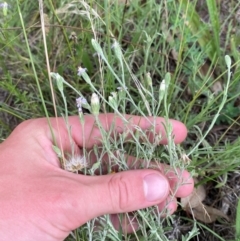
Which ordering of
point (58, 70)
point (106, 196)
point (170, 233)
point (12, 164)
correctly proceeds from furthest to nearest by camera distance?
point (58, 70), point (170, 233), point (12, 164), point (106, 196)

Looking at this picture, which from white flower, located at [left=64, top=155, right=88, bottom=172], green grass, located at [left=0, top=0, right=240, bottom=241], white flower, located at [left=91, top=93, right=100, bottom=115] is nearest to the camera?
white flower, located at [left=91, top=93, right=100, bottom=115]

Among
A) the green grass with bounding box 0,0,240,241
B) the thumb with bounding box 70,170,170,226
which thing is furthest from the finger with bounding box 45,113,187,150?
the thumb with bounding box 70,170,170,226

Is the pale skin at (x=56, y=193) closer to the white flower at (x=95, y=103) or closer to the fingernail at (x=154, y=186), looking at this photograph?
the fingernail at (x=154, y=186)

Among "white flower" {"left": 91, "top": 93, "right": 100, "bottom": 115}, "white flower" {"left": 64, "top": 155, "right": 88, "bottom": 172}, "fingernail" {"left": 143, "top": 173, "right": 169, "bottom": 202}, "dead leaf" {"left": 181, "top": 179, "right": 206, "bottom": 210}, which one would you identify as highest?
"white flower" {"left": 91, "top": 93, "right": 100, "bottom": 115}

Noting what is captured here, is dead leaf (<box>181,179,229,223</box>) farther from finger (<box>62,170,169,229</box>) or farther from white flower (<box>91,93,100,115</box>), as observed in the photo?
white flower (<box>91,93,100,115</box>)

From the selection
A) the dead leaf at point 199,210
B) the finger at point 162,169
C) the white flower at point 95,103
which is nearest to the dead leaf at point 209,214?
the dead leaf at point 199,210

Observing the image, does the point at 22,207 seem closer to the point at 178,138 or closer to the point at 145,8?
the point at 178,138

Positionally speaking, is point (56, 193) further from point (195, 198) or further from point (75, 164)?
point (195, 198)

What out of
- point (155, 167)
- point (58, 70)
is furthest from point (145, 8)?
point (155, 167)
